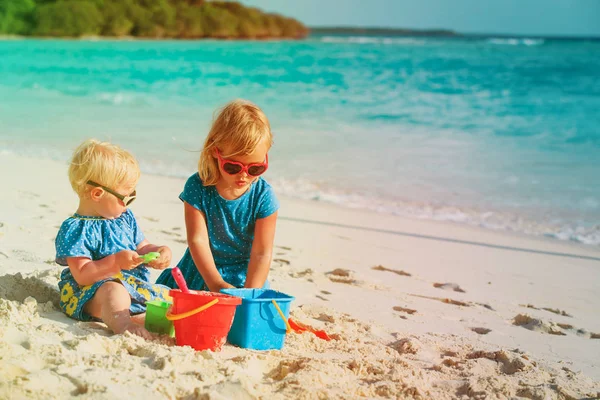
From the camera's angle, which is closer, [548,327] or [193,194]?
[193,194]

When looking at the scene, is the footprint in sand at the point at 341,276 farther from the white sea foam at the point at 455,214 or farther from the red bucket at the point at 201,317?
the white sea foam at the point at 455,214

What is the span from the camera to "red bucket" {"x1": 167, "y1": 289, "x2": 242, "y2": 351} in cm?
244

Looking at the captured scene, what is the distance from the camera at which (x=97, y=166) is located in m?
2.77

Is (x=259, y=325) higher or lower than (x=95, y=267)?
lower

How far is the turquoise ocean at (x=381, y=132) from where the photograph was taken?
23.5 feet

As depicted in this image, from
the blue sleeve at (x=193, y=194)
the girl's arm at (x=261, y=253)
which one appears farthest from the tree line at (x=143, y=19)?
the girl's arm at (x=261, y=253)

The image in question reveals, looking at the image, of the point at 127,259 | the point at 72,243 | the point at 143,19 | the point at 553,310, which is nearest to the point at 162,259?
the point at 127,259

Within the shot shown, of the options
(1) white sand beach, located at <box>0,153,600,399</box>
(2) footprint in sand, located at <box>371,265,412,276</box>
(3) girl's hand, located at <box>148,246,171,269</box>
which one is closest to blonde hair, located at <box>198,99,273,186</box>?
(3) girl's hand, located at <box>148,246,171,269</box>

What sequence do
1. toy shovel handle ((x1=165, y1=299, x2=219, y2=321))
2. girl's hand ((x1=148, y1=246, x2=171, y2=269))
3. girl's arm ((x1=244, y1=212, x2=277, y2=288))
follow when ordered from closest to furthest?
toy shovel handle ((x1=165, y1=299, x2=219, y2=321))
girl's hand ((x1=148, y1=246, x2=171, y2=269))
girl's arm ((x1=244, y1=212, x2=277, y2=288))

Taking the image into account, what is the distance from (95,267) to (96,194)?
0.30 meters

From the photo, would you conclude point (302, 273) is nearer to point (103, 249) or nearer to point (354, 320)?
point (354, 320)

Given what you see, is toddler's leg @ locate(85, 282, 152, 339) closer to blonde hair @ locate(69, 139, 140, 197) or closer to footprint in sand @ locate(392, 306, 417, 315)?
blonde hair @ locate(69, 139, 140, 197)

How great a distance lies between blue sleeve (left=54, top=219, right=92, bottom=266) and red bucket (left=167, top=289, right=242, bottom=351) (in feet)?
1.64

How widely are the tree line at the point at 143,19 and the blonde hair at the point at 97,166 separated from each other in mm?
66352
